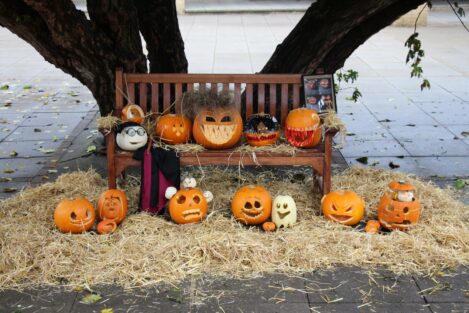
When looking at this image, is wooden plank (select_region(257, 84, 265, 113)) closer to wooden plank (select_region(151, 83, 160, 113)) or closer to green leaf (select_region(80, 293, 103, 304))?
wooden plank (select_region(151, 83, 160, 113))

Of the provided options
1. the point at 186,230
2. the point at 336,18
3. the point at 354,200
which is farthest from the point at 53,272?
the point at 336,18

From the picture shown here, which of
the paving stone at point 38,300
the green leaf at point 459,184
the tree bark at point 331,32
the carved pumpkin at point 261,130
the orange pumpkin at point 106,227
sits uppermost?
the tree bark at point 331,32

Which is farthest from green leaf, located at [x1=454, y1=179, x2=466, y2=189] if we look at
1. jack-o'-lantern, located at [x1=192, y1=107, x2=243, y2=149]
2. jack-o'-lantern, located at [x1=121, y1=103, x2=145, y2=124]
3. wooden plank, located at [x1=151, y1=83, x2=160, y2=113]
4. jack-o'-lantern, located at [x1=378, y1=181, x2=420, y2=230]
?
jack-o'-lantern, located at [x1=121, y1=103, x2=145, y2=124]

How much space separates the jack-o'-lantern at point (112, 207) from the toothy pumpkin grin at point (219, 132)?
2.92 ft

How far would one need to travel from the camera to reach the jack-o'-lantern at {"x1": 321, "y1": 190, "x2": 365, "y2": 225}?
5.38 meters

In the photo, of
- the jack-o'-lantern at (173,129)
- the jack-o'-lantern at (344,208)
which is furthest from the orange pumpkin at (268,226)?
the jack-o'-lantern at (173,129)

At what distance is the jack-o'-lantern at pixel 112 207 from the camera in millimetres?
5391

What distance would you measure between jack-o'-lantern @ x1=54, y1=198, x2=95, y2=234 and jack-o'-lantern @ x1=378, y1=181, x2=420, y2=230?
2.38 meters

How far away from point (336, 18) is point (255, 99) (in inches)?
49.1

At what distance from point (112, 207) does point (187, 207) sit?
2.01 ft

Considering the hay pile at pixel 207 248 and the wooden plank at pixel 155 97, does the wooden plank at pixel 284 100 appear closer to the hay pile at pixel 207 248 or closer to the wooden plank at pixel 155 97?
the hay pile at pixel 207 248

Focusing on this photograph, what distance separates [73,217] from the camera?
17.2 ft

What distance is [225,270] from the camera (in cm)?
481

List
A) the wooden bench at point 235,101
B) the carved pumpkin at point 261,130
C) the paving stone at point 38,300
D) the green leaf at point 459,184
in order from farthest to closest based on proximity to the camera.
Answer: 1. the green leaf at point 459,184
2. the carved pumpkin at point 261,130
3. the wooden bench at point 235,101
4. the paving stone at point 38,300
